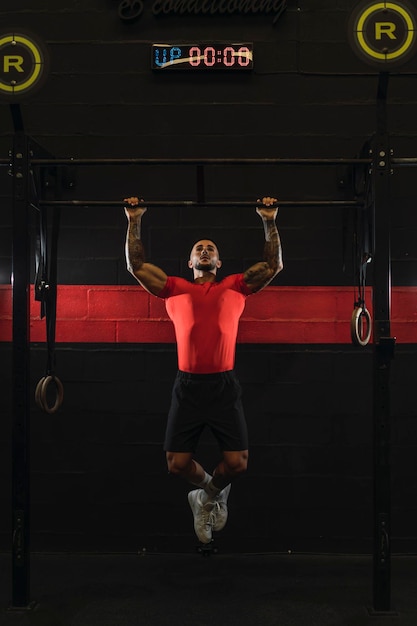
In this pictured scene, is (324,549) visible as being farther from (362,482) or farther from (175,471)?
(175,471)

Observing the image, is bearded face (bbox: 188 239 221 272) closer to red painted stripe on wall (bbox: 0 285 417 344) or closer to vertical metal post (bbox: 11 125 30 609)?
red painted stripe on wall (bbox: 0 285 417 344)

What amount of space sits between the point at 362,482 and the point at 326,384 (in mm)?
641

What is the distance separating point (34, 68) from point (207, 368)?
5.72 feet

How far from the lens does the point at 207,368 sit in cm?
348

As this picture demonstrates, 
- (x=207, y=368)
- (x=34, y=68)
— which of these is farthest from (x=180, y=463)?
(x=34, y=68)

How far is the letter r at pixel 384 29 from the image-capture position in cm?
303

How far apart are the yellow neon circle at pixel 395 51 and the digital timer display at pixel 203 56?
44.0 inches

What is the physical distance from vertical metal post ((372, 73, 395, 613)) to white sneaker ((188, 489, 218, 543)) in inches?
35.3

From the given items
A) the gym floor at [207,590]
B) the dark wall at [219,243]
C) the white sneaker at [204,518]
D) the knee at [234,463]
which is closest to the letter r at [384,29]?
the dark wall at [219,243]

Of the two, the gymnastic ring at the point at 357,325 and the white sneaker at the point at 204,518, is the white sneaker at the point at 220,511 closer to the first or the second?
the white sneaker at the point at 204,518

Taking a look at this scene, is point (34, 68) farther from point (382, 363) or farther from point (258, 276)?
point (382, 363)

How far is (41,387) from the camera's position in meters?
3.30

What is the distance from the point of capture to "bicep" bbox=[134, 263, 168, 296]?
350 cm

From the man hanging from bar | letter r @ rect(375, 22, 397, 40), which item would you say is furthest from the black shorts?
letter r @ rect(375, 22, 397, 40)
